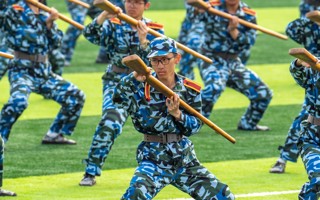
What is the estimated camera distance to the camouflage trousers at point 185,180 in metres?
11.5

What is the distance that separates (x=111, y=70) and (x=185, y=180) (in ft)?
10.0

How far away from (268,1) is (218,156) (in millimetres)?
17938

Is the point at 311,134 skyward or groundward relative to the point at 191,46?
skyward

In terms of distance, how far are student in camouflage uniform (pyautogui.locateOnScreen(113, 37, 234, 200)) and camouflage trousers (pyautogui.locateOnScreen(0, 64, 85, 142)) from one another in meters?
4.10

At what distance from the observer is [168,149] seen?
11727 millimetres

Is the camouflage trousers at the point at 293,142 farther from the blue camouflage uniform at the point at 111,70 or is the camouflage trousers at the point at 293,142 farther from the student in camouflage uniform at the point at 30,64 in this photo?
the student in camouflage uniform at the point at 30,64

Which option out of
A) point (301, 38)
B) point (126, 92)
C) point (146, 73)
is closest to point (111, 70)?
point (301, 38)

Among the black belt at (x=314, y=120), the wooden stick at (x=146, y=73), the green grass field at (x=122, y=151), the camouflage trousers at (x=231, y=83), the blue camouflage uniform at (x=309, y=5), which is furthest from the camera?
the blue camouflage uniform at (x=309, y=5)

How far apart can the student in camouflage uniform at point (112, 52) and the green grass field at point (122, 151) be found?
0.36 metres

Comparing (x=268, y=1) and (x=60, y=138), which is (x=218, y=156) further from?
(x=268, y=1)

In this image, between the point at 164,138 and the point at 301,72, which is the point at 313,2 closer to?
the point at 301,72

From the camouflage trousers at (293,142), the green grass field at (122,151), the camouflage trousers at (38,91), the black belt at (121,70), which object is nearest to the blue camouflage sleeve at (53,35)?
the camouflage trousers at (38,91)

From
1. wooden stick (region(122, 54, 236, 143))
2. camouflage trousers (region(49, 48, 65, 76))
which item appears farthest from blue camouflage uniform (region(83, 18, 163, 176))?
camouflage trousers (region(49, 48, 65, 76))

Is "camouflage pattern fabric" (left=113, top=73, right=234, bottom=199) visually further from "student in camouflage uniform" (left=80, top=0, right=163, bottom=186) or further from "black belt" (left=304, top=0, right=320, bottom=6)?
"black belt" (left=304, top=0, right=320, bottom=6)
